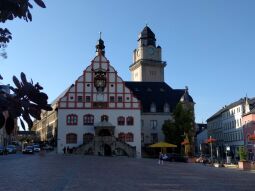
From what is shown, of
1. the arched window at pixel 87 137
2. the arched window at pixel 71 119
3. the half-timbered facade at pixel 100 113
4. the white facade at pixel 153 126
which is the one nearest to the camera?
the half-timbered facade at pixel 100 113

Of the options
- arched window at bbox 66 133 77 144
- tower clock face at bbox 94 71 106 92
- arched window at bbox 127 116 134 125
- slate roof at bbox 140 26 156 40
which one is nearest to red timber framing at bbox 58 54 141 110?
tower clock face at bbox 94 71 106 92

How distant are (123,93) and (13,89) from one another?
69.6 meters

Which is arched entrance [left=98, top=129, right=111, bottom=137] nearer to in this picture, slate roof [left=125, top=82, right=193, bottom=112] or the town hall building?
the town hall building

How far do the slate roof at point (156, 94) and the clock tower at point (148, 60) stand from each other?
390 inches

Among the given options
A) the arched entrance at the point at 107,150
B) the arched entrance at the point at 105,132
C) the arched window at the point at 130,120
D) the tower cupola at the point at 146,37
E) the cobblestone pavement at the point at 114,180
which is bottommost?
the cobblestone pavement at the point at 114,180

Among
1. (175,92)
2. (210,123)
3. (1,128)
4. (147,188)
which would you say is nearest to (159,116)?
(175,92)

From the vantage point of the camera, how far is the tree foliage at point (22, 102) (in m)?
3.31

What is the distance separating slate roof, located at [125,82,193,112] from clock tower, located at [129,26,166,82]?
991cm

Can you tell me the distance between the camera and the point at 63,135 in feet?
232

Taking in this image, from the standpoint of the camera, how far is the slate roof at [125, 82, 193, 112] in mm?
85375

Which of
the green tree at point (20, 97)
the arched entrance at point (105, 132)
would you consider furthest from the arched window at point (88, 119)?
the green tree at point (20, 97)

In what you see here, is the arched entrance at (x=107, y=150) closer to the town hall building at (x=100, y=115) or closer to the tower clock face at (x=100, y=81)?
the town hall building at (x=100, y=115)

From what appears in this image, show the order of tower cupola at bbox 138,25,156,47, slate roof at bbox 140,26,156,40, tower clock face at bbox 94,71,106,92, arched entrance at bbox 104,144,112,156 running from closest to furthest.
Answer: arched entrance at bbox 104,144,112,156 < tower clock face at bbox 94,71,106,92 < tower cupola at bbox 138,25,156,47 < slate roof at bbox 140,26,156,40

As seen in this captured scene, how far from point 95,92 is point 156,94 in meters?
19.4
